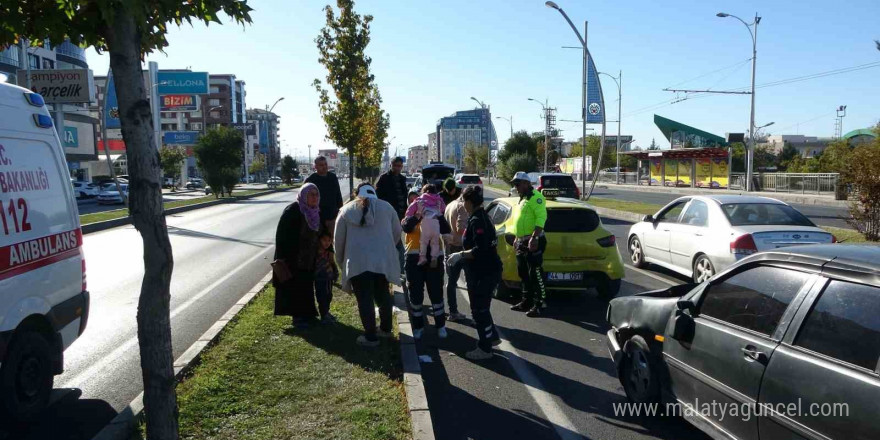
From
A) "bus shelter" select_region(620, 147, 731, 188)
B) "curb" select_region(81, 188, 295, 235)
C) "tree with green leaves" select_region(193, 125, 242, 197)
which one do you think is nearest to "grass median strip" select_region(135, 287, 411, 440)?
"curb" select_region(81, 188, 295, 235)

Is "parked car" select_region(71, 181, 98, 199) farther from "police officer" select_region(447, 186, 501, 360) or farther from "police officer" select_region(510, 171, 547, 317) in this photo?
"police officer" select_region(447, 186, 501, 360)

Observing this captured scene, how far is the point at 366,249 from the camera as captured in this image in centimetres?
606

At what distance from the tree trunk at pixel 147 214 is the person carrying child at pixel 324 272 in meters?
3.70

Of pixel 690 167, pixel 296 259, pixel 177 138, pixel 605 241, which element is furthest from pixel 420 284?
pixel 177 138

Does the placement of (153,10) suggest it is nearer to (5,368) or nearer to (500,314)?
(5,368)

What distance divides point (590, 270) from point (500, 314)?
4.64 feet

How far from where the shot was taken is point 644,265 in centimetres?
1175

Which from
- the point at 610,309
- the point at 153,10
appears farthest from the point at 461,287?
the point at 153,10

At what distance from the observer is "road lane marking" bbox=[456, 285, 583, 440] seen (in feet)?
14.8

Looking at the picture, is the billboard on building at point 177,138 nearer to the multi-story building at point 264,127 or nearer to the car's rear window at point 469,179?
the car's rear window at point 469,179

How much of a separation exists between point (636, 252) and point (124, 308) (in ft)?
28.6

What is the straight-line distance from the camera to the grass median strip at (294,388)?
4.33 metres

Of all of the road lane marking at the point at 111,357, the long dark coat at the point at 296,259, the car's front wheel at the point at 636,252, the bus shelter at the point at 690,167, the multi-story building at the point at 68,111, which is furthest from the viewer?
the bus shelter at the point at 690,167

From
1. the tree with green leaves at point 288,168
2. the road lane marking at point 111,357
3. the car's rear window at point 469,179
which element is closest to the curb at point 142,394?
the road lane marking at point 111,357
